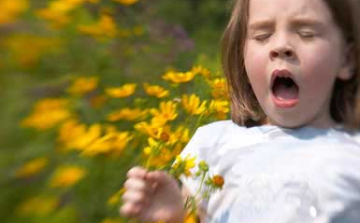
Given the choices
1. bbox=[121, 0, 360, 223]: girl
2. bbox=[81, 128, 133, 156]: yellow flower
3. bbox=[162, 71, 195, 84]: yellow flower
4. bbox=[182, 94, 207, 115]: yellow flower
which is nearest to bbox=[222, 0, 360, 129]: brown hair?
bbox=[121, 0, 360, 223]: girl

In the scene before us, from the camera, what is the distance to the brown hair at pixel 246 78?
156cm

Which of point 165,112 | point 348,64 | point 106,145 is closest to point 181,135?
point 165,112

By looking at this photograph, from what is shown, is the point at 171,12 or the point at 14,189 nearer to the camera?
the point at 14,189

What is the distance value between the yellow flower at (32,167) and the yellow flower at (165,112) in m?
0.85

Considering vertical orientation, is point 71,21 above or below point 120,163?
above

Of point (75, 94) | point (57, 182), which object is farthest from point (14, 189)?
point (75, 94)

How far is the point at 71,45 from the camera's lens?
1020 millimetres

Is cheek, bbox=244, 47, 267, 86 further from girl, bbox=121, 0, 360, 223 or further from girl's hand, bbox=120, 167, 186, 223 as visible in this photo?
girl's hand, bbox=120, 167, 186, 223

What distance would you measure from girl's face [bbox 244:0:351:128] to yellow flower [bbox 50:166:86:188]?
66cm

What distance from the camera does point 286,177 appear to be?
55.8 inches

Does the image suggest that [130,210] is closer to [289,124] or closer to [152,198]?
[152,198]

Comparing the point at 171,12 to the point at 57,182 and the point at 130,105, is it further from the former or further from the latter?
the point at 57,182

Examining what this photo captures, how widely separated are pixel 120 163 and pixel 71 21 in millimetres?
312

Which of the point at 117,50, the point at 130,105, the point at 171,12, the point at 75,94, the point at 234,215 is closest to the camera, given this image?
the point at 75,94
